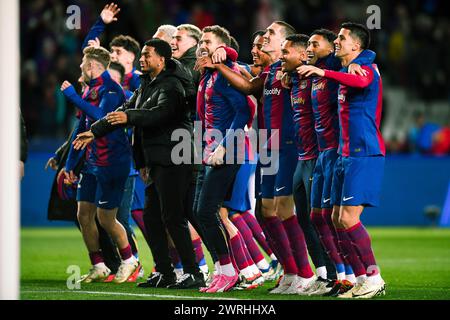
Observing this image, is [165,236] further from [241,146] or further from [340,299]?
[340,299]

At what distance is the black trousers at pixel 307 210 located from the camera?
31.4 feet

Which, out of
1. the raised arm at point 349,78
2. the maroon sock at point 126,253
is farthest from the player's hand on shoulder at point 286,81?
the maroon sock at point 126,253

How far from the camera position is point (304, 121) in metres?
9.66

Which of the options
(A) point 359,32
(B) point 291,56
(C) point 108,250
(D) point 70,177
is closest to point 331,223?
(B) point 291,56

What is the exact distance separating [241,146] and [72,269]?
2.94m

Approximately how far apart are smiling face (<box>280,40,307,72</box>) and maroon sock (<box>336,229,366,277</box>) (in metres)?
Result: 1.59

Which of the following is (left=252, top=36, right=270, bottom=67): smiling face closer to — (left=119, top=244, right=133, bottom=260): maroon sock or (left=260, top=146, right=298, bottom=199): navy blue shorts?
(left=260, top=146, right=298, bottom=199): navy blue shorts

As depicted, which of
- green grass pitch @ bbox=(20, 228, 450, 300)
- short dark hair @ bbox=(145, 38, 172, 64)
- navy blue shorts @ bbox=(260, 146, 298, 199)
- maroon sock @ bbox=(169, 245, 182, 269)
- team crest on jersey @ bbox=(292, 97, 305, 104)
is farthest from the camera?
maroon sock @ bbox=(169, 245, 182, 269)


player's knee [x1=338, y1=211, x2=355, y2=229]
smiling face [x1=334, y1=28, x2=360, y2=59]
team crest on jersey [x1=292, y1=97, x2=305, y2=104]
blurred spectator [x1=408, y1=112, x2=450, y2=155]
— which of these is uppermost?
smiling face [x1=334, y1=28, x2=360, y2=59]

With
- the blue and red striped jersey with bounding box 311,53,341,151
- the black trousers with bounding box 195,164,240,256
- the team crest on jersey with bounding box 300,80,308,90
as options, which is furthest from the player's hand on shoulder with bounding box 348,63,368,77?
the black trousers with bounding box 195,164,240,256

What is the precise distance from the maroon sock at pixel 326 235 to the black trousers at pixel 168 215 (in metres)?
1.18

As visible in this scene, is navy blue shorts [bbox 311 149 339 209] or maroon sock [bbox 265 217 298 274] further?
maroon sock [bbox 265 217 298 274]

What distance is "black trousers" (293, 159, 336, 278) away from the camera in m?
9.56
